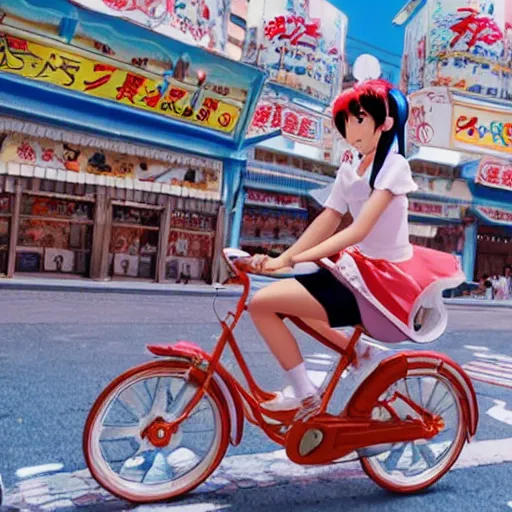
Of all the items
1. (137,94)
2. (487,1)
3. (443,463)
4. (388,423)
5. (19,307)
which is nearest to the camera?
(388,423)

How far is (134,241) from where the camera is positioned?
1587cm

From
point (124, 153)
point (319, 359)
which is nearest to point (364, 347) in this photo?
point (319, 359)

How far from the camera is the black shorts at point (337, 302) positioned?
2457 millimetres

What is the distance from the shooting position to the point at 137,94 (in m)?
14.4

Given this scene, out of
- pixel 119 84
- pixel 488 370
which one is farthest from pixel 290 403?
pixel 119 84

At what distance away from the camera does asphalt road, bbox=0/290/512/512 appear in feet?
8.71

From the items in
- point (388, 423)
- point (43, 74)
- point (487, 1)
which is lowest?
point (388, 423)

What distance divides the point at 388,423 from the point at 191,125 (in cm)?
1384

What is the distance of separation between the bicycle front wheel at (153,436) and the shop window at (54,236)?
12598mm

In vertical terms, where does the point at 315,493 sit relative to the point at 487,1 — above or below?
below

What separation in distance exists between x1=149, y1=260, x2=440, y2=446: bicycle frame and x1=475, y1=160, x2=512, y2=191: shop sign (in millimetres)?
21987

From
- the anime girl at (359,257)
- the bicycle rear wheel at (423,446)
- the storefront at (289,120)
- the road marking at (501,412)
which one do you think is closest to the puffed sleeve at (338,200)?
the anime girl at (359,257)

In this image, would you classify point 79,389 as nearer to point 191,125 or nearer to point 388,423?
point 388,423

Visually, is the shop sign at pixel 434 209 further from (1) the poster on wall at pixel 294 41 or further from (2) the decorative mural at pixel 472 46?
(1) the poster on wall at pixel 294 41
